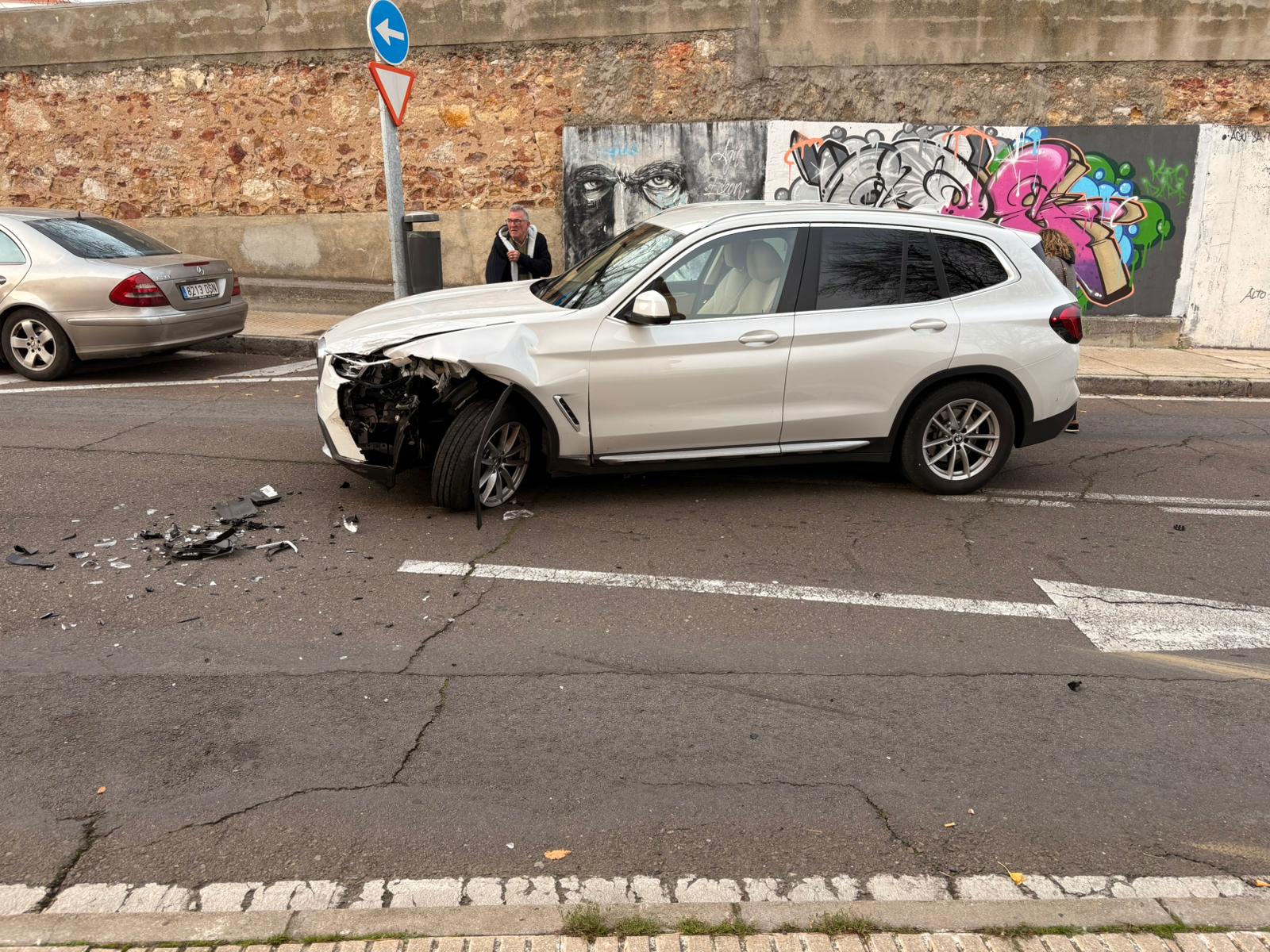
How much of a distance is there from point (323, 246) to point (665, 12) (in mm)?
5657

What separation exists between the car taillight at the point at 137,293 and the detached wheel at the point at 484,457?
201 inches

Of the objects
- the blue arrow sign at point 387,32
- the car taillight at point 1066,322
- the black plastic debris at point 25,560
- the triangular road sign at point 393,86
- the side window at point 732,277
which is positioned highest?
the blue arrow sign at point 387,32

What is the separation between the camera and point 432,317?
6246mm

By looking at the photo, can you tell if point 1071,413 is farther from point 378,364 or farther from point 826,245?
point 378,364

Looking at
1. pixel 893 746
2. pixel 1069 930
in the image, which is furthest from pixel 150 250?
pixel 1069 930

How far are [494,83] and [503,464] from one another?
9386mm

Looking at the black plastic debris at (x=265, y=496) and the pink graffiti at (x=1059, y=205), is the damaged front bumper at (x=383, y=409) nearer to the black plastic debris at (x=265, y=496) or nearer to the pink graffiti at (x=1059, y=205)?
the black plastic debris at (x=265, y=496)

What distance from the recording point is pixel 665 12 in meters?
13.4

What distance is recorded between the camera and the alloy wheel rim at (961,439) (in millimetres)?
6828

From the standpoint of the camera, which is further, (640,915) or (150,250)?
(150,250)

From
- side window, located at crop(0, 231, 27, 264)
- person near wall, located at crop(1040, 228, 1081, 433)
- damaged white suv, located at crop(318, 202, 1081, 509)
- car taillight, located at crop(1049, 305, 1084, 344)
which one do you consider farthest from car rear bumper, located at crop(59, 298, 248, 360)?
person near wall, located at crop(1040, 228, 1081, 433)

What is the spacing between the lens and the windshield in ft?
21.0

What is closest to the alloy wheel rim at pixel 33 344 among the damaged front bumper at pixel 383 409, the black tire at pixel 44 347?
the black tire at pixel 44 347

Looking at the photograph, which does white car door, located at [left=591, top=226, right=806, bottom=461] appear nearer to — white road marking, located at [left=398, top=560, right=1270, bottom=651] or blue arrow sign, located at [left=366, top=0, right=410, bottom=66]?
white road marking, located at [left=398, top=560, right=1270, bottom=651]
